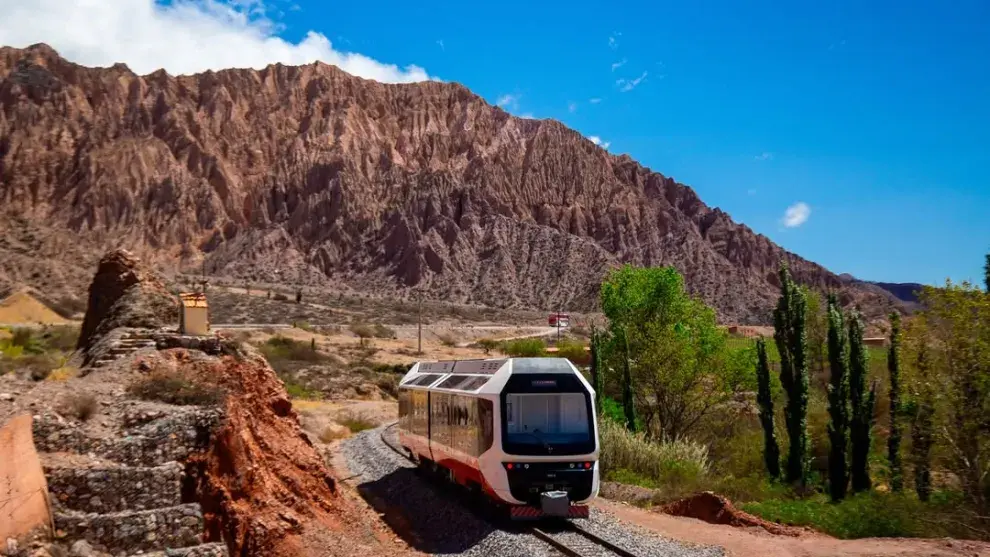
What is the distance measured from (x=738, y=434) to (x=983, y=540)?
17929 mm

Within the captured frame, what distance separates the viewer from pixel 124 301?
687 inches

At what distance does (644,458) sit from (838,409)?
5528 millimetres

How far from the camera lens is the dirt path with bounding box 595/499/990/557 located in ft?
45.8

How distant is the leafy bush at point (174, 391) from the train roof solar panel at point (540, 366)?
5470mm

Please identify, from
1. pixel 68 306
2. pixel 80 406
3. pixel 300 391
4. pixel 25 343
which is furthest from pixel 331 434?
pixel 68 306

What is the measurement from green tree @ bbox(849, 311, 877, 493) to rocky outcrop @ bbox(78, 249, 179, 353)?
58.9ft

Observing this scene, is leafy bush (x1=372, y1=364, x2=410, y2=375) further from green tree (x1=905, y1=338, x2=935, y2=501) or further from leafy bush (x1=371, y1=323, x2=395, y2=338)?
green tree (x1=905, y1=338, x2=935, y2=501)

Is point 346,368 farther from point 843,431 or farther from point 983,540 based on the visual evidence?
point 983,540

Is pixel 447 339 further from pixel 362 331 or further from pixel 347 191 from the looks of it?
pixel 347 191

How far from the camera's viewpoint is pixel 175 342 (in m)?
16.1

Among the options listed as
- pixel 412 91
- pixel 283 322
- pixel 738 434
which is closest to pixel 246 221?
pixel 412 91

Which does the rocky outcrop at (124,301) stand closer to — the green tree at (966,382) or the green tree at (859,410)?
the green tree at (966,382)

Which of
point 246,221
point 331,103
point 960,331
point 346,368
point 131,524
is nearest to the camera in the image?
point 131,524

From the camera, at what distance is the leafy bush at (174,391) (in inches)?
508
